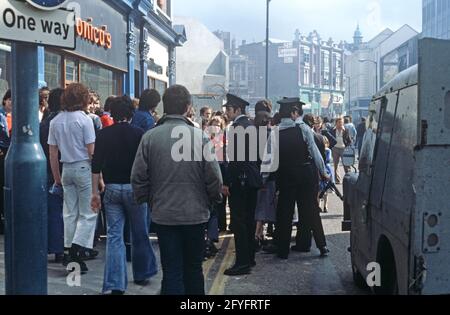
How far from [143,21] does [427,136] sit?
684 inches

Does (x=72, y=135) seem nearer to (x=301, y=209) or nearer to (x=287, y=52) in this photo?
(x=301, y=209)

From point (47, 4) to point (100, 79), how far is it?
12.5 m

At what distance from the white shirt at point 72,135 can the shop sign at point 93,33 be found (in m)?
7.75

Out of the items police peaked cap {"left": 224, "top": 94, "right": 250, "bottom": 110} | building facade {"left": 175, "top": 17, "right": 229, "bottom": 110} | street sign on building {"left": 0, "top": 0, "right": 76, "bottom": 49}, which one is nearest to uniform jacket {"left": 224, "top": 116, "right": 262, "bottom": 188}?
police peaked cap {"left": 224, "top": 94, "right": 250, "bottom": 110}

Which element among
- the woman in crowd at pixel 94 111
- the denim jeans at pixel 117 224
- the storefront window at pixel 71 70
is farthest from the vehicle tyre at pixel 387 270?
the storefront window at pixel 71 70

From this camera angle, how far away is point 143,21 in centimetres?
2012

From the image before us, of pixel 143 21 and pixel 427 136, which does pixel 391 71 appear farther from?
pixel 427 136

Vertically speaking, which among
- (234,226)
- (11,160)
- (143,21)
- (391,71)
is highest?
(391,71)

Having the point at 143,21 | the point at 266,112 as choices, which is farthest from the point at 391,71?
the point at 266,112

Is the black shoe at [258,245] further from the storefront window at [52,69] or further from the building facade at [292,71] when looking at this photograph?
the building facade at [292,71]

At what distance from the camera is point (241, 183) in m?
6.66

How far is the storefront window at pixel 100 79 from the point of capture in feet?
49.7

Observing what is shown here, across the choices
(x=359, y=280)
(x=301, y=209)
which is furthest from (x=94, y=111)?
(x=359, y=280)

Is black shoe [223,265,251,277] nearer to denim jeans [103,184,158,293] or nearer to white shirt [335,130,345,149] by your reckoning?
denim jeans [103,184,158,293]
